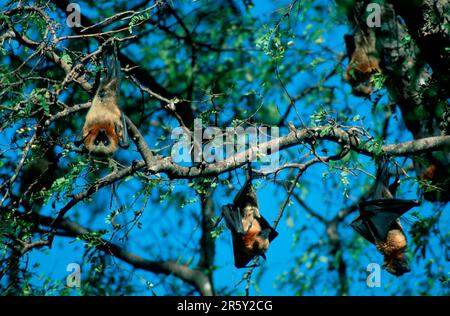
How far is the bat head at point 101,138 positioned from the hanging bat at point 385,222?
2902 millimetres

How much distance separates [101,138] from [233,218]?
1.75 metres

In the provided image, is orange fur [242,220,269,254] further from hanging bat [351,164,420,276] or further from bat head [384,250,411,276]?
bat head [384,250,411,276]

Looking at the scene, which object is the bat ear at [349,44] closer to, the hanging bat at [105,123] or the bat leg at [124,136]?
the hanging bat at [105,123]

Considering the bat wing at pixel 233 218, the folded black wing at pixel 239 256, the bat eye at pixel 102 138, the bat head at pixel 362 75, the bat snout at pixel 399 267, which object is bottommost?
the bat snout at pixel 399 267

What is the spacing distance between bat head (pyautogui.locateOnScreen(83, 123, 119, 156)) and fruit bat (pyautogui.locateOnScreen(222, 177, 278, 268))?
1.43 m

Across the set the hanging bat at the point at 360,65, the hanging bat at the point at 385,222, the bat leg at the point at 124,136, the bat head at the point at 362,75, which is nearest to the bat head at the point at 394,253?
the hanging bat at the point at 385,222

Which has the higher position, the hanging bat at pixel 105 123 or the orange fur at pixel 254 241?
the hanging bat at pixel 105 123

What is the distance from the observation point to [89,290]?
26.9ft

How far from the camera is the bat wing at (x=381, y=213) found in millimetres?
7086

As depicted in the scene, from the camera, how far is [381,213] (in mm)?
7199

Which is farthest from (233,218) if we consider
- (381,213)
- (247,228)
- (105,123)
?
(105,123)

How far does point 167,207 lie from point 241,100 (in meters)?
2.17
